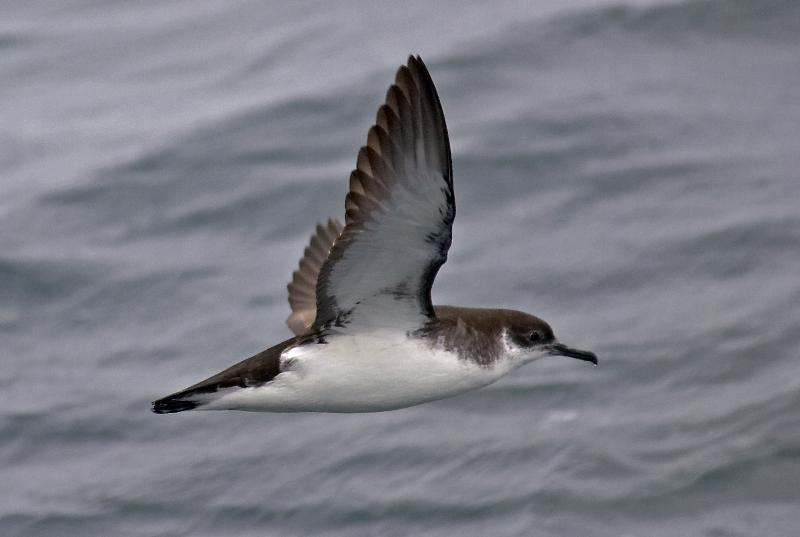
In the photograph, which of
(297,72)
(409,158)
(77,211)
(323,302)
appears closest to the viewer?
(409,158)

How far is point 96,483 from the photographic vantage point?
10109mm

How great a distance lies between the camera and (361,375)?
8242 mm

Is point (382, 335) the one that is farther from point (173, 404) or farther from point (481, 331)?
point (173, 404)

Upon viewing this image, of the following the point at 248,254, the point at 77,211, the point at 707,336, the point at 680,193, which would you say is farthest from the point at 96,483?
the point at 680,193

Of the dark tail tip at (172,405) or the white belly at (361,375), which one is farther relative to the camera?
the white belly at (361,375)

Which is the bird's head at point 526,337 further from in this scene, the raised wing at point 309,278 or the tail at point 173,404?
the tail at point 173,404

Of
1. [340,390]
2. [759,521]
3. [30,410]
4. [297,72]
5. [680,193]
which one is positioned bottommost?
[759,521]

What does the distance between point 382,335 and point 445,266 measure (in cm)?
321

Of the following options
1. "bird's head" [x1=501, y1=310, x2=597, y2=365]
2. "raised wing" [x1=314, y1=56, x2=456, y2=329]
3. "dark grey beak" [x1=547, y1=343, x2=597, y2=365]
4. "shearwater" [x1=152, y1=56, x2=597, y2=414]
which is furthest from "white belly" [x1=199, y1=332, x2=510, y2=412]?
"dark grey beak" [x1=547, y1=343, x2=597, y2=365]

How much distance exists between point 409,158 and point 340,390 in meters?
1.47

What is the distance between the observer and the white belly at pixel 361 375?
26.9 ft

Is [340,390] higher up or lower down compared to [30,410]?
lower down

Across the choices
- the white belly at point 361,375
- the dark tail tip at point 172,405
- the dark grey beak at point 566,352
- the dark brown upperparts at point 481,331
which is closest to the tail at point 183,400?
the dark tail tip at point 172,405

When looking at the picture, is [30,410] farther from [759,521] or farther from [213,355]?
[759,521]
